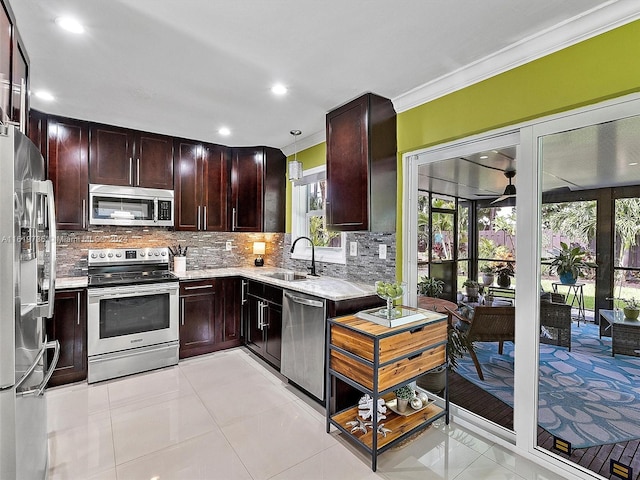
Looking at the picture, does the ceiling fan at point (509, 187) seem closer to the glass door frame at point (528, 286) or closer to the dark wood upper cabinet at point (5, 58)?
the glass door frame at point (528, 286)

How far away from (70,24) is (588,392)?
11.9ft

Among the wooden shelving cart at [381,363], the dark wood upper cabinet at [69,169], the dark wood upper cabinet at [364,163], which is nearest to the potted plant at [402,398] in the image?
the wooden shelving cart at [381,363]

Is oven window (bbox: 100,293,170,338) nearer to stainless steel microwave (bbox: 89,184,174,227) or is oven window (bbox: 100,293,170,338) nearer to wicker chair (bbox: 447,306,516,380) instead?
stainless steel microwave (bbox: 89,184,174,227)

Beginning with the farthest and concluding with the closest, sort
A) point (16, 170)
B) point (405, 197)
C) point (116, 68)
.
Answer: point (405, 197)
point (116, 68)
point (16, 170)

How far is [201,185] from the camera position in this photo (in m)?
4.06

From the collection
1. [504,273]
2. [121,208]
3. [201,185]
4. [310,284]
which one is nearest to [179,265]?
[121,208]

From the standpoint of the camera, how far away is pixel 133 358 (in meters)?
3.27

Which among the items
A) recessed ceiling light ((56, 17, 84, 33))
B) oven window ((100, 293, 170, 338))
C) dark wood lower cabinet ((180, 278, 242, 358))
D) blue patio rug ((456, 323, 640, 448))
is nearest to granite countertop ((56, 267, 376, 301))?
dark wood lower cabinet ((180, 278, 242, 358))

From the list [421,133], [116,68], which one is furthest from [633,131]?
[116,68]

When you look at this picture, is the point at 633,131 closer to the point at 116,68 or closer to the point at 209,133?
the point at 116,68

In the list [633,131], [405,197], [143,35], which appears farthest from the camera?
[405,197]

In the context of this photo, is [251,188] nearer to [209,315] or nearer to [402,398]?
[209,315]

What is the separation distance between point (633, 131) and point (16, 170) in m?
2.86

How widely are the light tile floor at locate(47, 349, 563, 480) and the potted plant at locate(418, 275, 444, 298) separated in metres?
0.99
